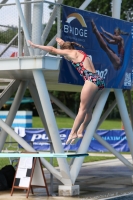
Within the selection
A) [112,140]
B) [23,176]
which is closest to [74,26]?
[23,176]

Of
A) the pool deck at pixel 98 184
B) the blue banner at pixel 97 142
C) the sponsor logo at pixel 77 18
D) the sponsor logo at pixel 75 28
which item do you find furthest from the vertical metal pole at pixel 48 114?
the blue banner at pixel 97 142

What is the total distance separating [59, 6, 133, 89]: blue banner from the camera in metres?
15.2

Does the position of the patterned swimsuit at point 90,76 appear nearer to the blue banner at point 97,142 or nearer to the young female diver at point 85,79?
the young female diver at point 85,79

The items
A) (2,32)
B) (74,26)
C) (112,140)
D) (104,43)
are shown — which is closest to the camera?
(74,26)

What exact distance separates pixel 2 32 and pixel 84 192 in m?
5.44

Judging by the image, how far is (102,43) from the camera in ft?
53.7

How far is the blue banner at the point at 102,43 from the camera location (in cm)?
1521

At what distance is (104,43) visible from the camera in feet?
54.1

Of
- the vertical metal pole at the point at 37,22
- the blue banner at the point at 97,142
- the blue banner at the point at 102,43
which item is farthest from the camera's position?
the blue banner at the point at 97,142

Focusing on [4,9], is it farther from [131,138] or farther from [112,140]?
[112,140]

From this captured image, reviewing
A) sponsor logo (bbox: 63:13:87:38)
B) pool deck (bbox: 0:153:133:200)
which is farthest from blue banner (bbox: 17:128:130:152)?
sponsor logo (bbox: 63:13:87:38)

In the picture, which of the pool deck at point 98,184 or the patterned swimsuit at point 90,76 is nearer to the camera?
the patterned swimsuit at point 90,76

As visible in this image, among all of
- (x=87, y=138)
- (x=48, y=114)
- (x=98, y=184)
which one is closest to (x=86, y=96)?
(x=48, y=114)

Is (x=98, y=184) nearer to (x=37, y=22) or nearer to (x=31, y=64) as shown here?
(x=31, y=64)
